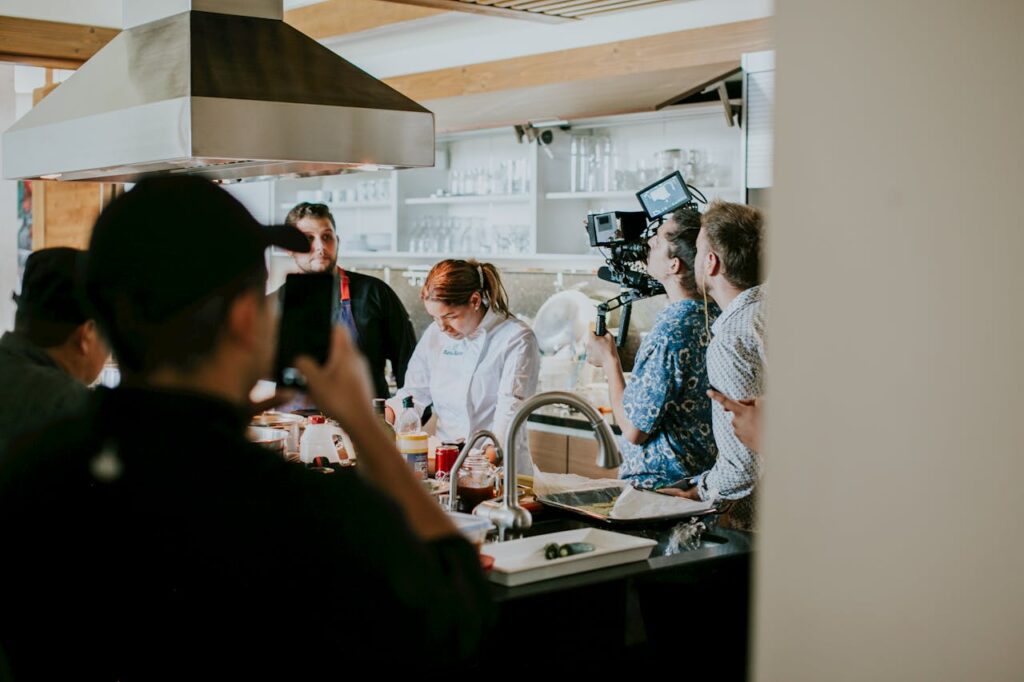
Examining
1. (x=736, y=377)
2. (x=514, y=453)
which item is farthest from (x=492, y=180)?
(x=514, y=453)

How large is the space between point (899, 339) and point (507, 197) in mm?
4784

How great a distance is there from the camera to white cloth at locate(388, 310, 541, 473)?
12.6ft

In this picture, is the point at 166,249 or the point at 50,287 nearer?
the point at 166,249

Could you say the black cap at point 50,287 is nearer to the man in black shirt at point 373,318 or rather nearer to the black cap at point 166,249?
the black cap at point 166,249

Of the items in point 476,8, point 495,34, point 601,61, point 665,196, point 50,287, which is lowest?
point 50,287

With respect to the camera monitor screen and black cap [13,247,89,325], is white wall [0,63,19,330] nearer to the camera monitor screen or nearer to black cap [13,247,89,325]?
black cap [13,247,89,325]

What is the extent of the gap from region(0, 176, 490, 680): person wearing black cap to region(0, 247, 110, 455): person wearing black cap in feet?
3.33

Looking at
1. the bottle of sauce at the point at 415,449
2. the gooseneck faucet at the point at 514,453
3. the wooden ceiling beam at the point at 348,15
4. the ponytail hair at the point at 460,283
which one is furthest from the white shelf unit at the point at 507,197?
the gooseneck faucet at the point at 514,453

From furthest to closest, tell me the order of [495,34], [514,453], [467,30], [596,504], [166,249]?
[467,30] < [495,34] < [596,504] < [514,453] < [166,249]

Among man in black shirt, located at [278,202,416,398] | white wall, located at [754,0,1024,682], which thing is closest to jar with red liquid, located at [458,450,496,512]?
white wall, located at [754,0,1024,682]

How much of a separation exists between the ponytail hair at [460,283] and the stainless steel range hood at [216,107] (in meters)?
1.01

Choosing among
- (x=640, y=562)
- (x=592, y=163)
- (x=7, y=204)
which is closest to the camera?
(x=640, y=562)

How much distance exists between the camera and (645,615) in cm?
213

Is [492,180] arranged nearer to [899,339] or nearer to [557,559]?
[557,559]
